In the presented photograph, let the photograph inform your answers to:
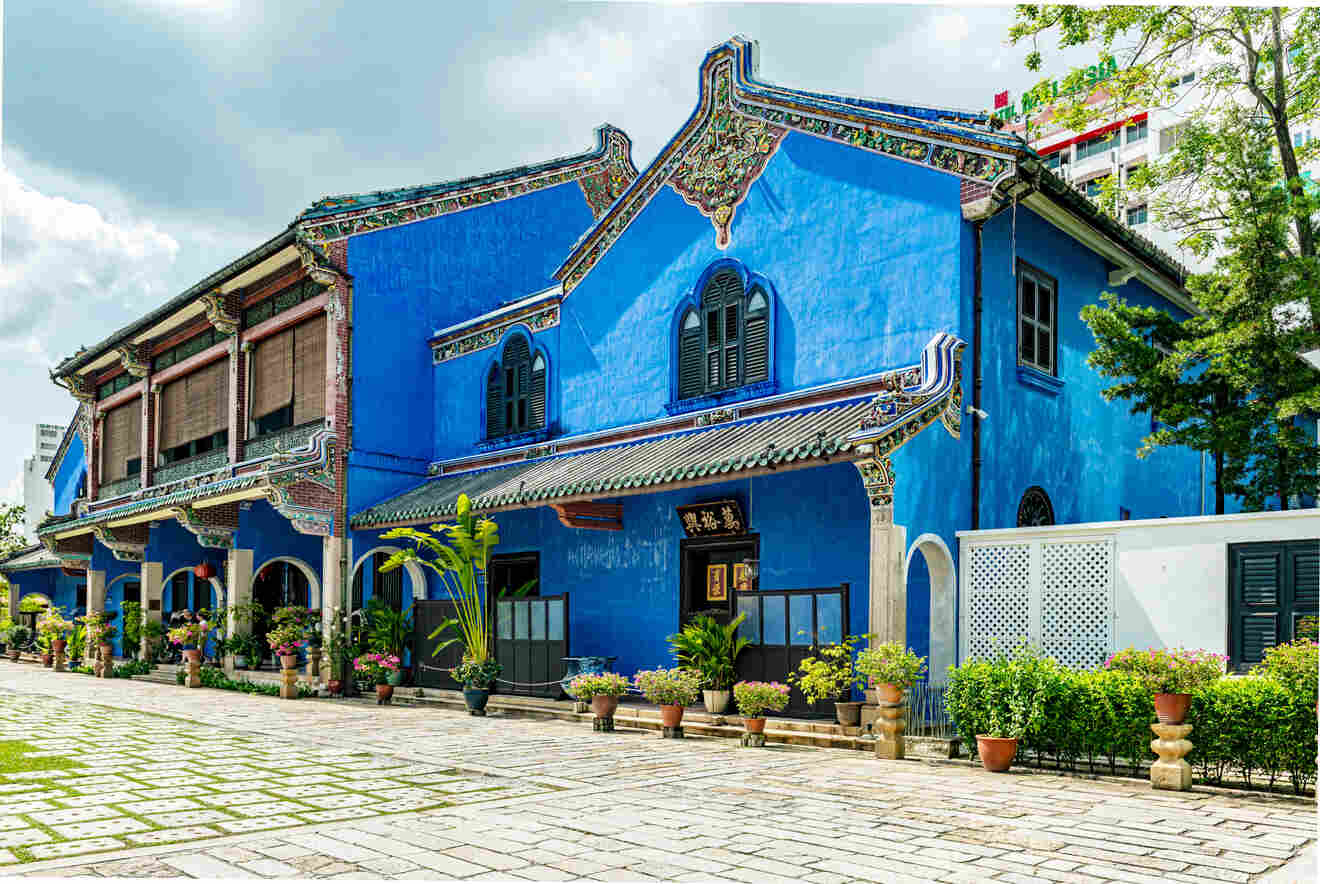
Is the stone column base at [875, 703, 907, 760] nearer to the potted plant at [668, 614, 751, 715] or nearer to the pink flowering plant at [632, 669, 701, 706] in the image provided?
the potted plant at [668, 614, 751, 715]

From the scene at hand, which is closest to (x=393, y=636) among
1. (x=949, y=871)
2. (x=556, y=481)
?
(x=556, y=481)

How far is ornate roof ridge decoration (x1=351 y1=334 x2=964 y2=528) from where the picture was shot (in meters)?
11.4

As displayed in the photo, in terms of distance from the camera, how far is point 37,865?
242 inches

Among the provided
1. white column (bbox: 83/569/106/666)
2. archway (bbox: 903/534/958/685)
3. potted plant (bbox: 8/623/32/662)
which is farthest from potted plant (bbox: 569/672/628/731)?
potted plant (bbox: 8/623/32/662)

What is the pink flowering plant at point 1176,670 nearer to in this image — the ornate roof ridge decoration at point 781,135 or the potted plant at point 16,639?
the ornate roof ridge decoration at point 781,135

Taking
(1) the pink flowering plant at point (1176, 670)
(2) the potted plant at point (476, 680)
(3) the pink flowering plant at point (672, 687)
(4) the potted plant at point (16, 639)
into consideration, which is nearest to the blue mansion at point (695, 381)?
(2) the potted plant at point (476, 680)

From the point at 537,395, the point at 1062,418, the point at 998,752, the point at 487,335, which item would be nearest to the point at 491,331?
the point at 487,335

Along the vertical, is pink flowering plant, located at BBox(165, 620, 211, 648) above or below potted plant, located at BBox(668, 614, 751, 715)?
below

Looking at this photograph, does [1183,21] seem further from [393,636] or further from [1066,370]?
[393,636]

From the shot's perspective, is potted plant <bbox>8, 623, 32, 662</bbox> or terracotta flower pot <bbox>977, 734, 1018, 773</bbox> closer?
terracotta flower pot <bbox>977, 734, 1018, 773</bbox>

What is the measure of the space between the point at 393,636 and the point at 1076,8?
13604 mm

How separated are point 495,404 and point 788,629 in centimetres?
825

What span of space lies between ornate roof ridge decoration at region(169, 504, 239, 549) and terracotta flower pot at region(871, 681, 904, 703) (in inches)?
576

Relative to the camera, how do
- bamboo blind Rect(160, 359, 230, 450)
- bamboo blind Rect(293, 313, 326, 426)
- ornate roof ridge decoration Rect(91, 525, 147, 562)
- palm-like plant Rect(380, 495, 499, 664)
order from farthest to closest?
1. ornate roof ridge decoration Rect(91, 525, 147, 562)
2. bamboo blind Rect(160, 359, 230, 450)
3. bamboo blind Rect(293, 313, 326, 426)
4. palm-like plant Rect(380, 495, 499, 664)
